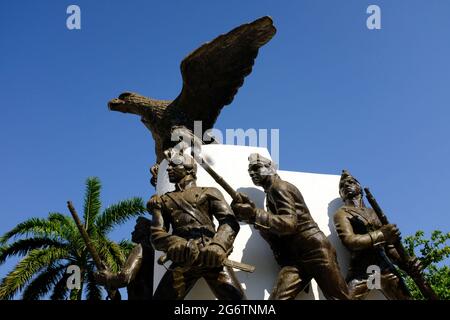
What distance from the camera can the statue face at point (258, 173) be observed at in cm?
598

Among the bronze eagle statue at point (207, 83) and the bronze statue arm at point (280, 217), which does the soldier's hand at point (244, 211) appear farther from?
the bronze eagle statue at point (207, 83)

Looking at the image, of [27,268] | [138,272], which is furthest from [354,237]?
[27,268]

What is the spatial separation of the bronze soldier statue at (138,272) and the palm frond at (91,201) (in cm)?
1048

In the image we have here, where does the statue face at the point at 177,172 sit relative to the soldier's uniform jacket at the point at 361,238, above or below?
above

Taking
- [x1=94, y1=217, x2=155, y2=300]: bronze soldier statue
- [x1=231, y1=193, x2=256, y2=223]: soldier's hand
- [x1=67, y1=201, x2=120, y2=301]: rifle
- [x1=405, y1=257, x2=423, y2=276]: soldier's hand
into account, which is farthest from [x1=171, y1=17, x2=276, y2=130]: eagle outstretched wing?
[x1=405, y1=257, x2=423, y2=276]: soldier's hand

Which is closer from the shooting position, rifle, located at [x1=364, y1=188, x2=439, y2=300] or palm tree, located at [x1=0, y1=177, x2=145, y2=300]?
rifle, located at [x1=364, y1=188, x2=439, y2=300]

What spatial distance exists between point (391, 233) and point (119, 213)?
11.9 metres

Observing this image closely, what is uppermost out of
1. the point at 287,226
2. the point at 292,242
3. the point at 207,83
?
the point at 207,83

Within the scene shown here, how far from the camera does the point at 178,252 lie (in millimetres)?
4934

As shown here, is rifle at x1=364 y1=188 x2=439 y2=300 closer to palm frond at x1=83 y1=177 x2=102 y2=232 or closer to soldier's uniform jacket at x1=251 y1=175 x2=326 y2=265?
soldier's uniform jacket at x1=251 y1=175 x2=326 y2=265

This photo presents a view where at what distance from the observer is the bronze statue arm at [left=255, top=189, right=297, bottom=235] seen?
17.8 ft

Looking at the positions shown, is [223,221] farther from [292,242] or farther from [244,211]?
[292,242]

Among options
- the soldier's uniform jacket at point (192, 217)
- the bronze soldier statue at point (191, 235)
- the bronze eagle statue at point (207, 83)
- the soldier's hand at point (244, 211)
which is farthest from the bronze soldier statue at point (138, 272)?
the bronze eagle statue at point (207, 83)
